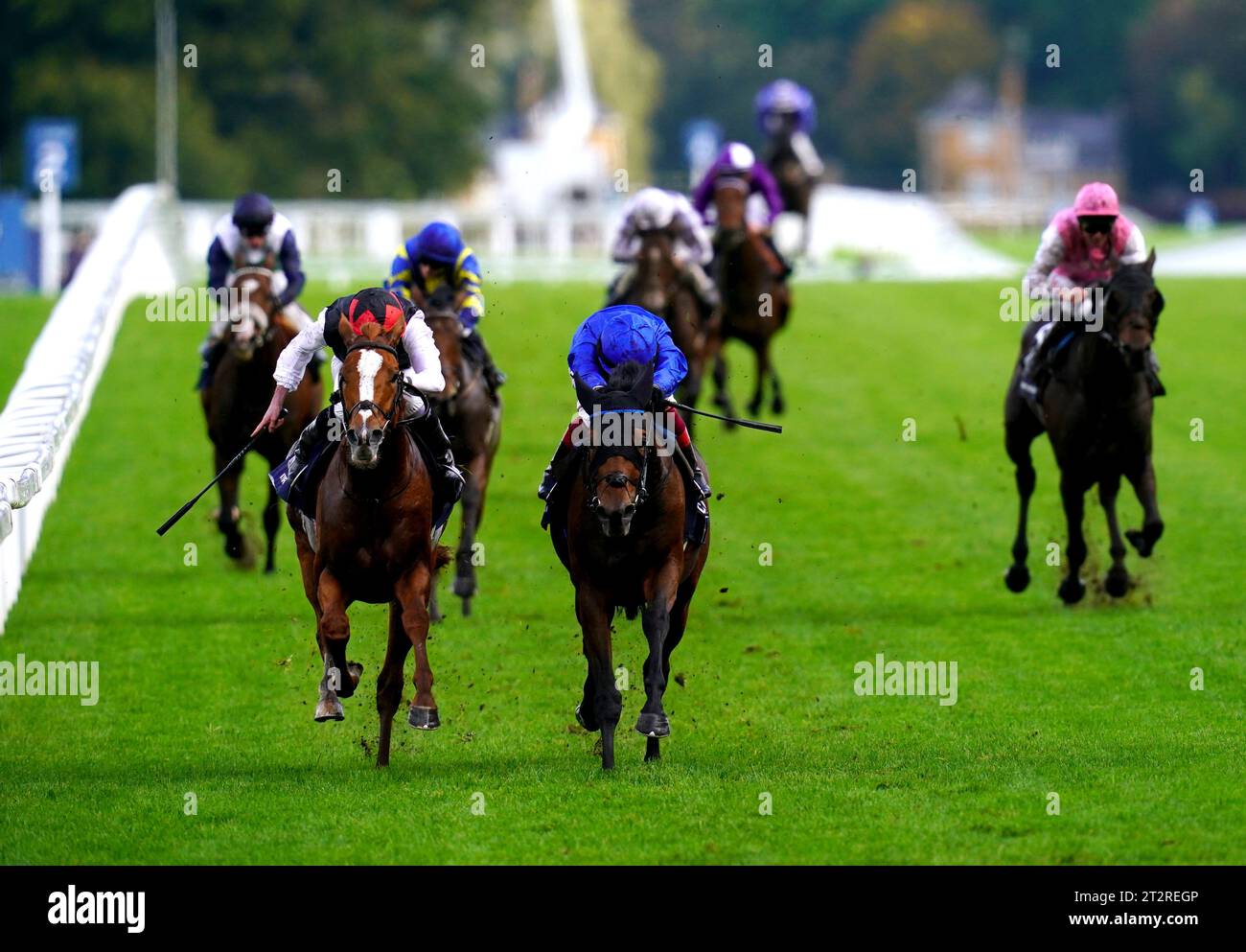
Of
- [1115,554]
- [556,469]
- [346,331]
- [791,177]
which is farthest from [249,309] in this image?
[791,177]

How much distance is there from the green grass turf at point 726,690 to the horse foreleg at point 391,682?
0.45 feet

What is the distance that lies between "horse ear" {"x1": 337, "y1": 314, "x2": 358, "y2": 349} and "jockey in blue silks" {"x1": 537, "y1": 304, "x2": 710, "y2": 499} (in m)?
0.86

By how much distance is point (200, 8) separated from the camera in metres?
53.8

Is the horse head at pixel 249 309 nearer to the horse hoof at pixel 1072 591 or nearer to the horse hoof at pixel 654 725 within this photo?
the horse hoof at pixel 1072 591

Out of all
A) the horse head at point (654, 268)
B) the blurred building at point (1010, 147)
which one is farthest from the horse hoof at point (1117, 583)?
the blurred building at point (1010, 147)

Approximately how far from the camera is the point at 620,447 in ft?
29.0

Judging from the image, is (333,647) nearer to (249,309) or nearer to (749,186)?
(249,309)

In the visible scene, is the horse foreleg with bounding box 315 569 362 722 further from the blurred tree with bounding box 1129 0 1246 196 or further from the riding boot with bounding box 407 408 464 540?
the blurred tree with bounding box 1129 0 1246 196

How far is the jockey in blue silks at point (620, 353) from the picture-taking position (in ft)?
30.3

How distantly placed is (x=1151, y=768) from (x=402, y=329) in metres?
3.38

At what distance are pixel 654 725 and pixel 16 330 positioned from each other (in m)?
18.9
